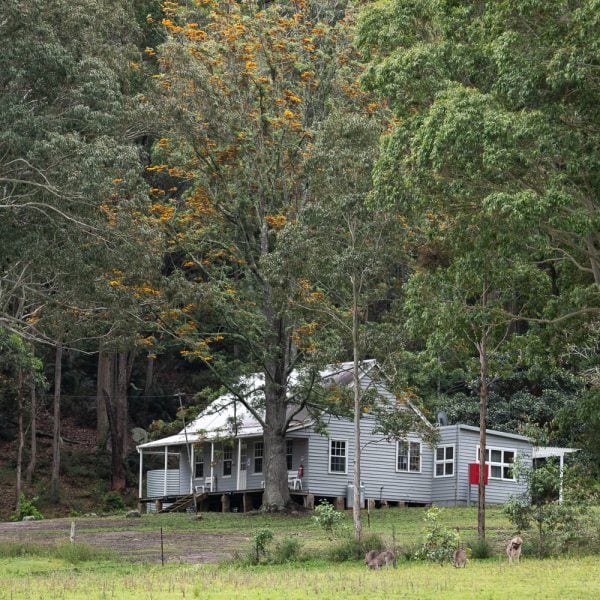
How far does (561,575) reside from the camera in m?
23.0

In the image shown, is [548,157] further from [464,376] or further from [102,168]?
[464,376]

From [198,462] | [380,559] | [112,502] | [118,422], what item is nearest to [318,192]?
[380,559]

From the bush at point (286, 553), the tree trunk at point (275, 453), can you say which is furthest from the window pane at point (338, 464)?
the bush at point (286, 553)

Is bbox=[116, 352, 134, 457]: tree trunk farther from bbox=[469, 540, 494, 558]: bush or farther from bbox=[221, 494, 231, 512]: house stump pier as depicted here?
bbox=[469, 540, 494, 558]: bush

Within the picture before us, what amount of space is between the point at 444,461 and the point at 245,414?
7965mm

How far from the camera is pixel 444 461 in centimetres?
4825

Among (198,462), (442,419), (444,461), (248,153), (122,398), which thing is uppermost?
(248,153)

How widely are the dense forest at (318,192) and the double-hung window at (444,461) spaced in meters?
3.13

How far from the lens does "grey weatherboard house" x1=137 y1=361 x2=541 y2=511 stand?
A: 46.3 metres

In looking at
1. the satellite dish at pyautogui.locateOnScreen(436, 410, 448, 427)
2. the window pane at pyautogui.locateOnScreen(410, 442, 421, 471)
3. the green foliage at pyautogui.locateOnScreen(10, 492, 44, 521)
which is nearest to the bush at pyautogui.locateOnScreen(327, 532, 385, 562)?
the window pane at pyautogui.locateOnScreen(410, 442, 421, 471)

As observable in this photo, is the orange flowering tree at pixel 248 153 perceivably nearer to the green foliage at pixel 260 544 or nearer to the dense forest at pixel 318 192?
the dense forest at pixel 318 192

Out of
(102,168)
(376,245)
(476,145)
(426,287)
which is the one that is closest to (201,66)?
(102,168)

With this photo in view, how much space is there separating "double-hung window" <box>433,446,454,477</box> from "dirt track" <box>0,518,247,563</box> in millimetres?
12956

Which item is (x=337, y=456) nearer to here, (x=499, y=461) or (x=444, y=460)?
(x=444, y=460)
